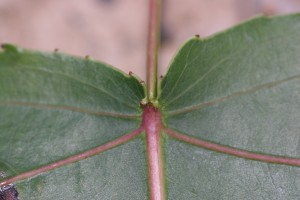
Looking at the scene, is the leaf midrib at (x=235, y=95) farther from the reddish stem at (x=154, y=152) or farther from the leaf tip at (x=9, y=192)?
the leaf tip at (x=9, y=192)

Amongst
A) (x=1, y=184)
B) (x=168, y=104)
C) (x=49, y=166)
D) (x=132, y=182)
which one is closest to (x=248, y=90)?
(x=168, y=104)

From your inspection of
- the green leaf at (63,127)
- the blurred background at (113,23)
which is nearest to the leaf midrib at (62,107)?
the green leaf at (63,127)

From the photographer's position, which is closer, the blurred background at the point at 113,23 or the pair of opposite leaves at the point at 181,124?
the pair of opposite leaves at the point at 181,124

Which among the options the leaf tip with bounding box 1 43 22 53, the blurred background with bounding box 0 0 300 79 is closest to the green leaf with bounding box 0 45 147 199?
the leaf tip with bounding box 1 43 22 53

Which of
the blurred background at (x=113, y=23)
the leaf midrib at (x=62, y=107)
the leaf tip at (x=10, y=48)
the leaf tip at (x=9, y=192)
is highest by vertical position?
the blurred background at (x=113, y=23)

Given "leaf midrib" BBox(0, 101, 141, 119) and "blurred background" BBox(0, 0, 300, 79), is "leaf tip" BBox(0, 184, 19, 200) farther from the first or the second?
"blurred background" BBox(0, 0, 300, 79)

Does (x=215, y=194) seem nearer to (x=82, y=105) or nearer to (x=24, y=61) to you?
(x=82, y=105)

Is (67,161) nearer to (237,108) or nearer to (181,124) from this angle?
(181,124)
